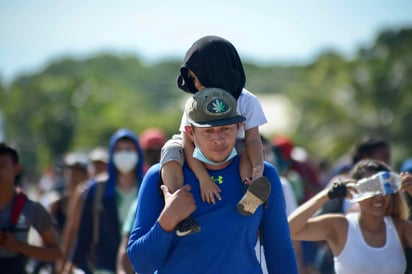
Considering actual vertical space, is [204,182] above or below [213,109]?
below

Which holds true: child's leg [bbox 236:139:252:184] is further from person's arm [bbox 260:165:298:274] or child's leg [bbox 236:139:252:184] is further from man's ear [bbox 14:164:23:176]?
man's ear [bbox 14:164:23:176]

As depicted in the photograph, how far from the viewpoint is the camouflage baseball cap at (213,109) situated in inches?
164

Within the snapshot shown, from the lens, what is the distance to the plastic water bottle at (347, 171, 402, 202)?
5.74 metres

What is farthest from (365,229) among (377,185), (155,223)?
(155,223)

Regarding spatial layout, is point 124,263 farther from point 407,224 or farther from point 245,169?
point 245,169

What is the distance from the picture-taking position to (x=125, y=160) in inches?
327

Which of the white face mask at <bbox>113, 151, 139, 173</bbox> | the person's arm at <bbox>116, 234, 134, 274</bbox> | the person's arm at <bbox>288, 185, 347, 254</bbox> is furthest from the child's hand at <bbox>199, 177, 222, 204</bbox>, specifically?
the white face mask at <bbox>113, 151, 139, 173</bbox>

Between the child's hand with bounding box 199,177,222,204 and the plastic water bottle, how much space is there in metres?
1.83

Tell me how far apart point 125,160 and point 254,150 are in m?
3.98

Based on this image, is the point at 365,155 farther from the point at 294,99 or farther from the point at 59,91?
the point at 59,91

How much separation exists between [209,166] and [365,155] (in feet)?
14.2

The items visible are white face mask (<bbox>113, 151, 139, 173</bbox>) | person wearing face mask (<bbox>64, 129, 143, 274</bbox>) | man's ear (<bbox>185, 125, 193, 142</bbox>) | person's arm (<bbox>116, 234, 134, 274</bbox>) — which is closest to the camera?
man's ear (<bbox>185, 125, 193, 142</bbox>)

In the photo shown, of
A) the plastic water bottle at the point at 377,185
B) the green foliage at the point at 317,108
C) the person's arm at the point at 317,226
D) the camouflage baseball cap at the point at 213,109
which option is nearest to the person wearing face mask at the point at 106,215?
the person's arm at the point at 317,226

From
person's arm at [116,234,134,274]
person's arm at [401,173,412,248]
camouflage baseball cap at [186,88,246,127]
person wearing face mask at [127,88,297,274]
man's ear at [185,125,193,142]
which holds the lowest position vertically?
person's arm at [116,234,134,274]
